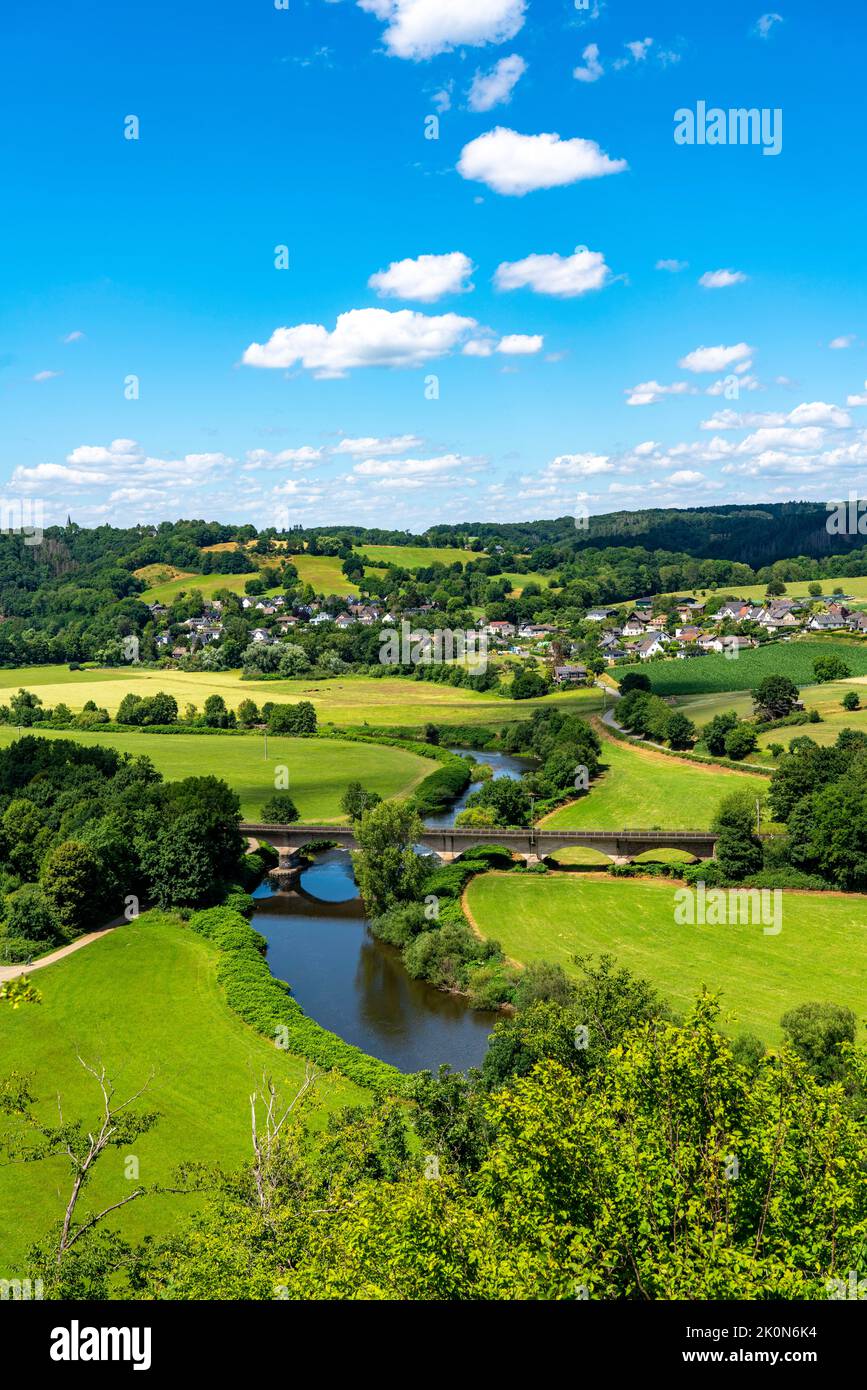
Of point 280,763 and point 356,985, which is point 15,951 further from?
point 280,763

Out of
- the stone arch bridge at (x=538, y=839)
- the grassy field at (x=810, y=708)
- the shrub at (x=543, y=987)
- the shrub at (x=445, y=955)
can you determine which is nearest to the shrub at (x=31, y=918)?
the stone arch bridge at (x=538, y=839)

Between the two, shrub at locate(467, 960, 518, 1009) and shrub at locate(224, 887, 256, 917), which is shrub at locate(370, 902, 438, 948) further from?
shrub at locate(224, 887, 256, 917)

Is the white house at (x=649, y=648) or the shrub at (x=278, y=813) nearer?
the shrub at (x=278, y=813)

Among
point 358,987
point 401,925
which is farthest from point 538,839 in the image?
point 358,987

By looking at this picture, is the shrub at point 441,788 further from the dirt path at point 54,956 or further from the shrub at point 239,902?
the dirt path at point 54,956

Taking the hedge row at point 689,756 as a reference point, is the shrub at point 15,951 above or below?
below
